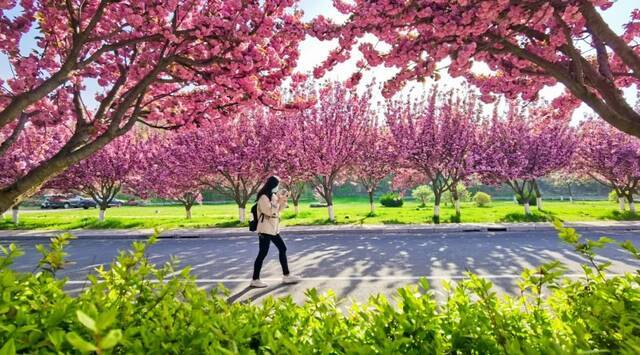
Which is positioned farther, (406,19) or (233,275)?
(233,275)

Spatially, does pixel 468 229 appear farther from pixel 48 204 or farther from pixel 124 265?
pixel 48 204

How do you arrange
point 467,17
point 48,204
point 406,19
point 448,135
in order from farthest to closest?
point 48,204 < point 448,135 < point 406,19 < point 467,17

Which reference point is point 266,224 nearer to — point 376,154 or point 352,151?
point 352,151

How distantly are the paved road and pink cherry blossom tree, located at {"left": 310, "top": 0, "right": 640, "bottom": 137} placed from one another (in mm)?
3623

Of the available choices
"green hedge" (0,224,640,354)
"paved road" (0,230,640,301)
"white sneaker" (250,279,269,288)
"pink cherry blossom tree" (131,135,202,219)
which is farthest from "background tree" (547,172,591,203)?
"green hedge" (0,224,640,354)

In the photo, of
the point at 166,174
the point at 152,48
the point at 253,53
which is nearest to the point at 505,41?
the point at 253,53

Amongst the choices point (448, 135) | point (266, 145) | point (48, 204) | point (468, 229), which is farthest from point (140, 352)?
point (48, 204)

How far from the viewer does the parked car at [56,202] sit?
151 ft

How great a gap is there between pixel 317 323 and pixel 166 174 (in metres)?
22.1

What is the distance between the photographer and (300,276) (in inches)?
297

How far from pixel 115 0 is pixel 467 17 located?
153 inches

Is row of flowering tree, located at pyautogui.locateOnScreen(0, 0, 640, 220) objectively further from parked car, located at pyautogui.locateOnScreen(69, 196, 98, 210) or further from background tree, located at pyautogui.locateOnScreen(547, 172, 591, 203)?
parked car, located at pyautogui.locateOnScreen(69, 196, 98, 210)

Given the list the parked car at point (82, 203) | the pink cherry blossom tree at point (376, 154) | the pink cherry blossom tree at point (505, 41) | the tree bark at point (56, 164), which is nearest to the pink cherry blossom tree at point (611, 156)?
the pink cherry blossom tree at point (376, 154)

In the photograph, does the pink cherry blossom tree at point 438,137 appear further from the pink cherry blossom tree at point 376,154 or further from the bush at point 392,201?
the bush at point 392,201
